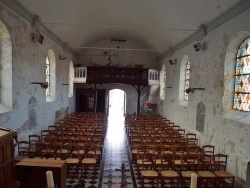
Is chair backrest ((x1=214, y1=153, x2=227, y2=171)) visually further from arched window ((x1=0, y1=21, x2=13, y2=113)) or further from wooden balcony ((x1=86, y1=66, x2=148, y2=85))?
wooden balcony ((x1=86, y1=66, x2=148, y2=85))

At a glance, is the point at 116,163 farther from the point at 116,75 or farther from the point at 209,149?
the point at 116,75

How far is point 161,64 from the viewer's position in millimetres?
19844

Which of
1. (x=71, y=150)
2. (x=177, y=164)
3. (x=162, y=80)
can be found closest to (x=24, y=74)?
(x=71, y=150)

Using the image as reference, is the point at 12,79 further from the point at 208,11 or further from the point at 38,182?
the point at 208,11

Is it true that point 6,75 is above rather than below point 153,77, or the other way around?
below

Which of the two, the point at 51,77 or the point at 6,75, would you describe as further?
the point at 51,77

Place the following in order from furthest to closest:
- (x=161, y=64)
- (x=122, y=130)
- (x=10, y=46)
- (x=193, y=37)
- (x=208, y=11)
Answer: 1. (x=161, y=64)
2. (x=122, y=130)
3. (x=193, y=37)
4. (x=208, y=11)
5. (x=10, y=46)

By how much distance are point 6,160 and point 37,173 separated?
1298 mm

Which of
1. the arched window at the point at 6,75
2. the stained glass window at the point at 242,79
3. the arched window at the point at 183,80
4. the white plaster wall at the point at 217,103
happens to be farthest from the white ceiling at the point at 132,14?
the arched window at the point at 6,75

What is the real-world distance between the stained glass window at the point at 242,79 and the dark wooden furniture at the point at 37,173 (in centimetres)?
643

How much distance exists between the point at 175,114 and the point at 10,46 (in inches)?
409

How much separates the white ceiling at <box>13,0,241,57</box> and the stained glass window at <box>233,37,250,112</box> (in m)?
1.65

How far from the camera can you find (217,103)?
28.9 ft

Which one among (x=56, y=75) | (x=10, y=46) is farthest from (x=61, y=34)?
(x=10, y=46)
